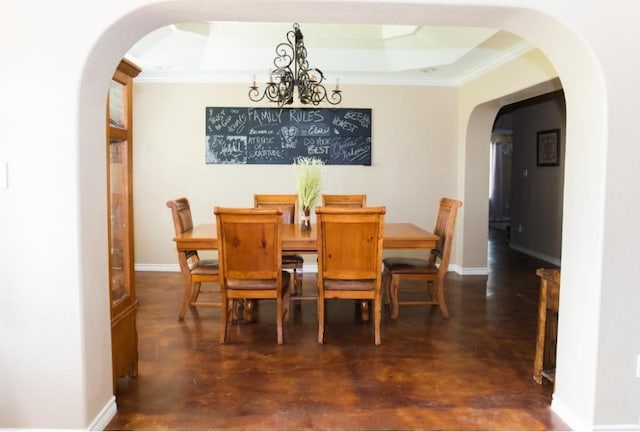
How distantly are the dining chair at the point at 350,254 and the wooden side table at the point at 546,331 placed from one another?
1.07 meters

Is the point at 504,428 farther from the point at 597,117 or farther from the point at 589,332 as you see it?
the point at 597,117

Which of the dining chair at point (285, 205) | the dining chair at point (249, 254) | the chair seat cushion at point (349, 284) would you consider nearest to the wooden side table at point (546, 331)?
the chair seat cushion at point (349, 284)

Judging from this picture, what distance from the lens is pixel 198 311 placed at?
176 inches

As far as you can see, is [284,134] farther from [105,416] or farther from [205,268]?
[105,416]

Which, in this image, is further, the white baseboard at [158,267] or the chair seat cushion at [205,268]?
the white baseboard at [158,267]

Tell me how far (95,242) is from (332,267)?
1709mm

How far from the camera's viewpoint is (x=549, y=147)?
6.98 metres

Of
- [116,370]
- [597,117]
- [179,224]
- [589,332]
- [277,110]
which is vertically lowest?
[116,370]

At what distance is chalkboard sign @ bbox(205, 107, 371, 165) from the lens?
5.96 metres

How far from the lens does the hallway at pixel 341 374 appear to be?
2551 millimetres

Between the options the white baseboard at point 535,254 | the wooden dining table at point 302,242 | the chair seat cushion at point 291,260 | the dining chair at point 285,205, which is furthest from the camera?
the white baseboard at point 535,254

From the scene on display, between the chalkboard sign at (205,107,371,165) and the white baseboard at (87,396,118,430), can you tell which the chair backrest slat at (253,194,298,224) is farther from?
the white baseboard at (87,396,118,430)

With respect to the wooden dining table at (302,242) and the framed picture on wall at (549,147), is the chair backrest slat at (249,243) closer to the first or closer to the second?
the wooden dining table at (302,242)

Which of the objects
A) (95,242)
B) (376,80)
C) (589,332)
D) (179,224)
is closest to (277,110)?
(376,80)
